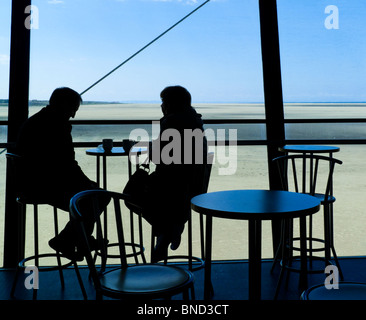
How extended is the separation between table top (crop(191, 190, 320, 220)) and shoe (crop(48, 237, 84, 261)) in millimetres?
1005

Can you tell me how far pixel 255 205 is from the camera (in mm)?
1787

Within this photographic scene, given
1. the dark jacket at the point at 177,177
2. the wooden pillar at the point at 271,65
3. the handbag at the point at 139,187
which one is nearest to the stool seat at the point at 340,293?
the dark jacket at the point at 177,177

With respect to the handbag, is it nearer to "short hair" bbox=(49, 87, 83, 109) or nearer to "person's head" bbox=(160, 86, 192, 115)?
"person's head" bbox=(160, 86, 192, 115)

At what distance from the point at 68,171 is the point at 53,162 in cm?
11

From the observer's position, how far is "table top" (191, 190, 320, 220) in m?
1.66

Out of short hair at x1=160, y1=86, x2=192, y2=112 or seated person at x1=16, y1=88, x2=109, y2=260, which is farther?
short hair at x1=160, y1=86, x2=192, y2=112

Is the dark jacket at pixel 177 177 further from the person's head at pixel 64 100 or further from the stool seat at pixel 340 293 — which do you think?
the stool seat at pixel 340 293

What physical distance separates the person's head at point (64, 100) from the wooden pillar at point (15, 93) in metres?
0.76

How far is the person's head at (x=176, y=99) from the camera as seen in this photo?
108 inches

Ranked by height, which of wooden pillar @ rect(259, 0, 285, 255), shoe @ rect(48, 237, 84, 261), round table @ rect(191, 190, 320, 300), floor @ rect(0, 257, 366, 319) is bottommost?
floor @ rect(0, 257, 366, 319)

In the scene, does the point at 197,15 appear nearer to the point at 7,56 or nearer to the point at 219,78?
the point at 219,78

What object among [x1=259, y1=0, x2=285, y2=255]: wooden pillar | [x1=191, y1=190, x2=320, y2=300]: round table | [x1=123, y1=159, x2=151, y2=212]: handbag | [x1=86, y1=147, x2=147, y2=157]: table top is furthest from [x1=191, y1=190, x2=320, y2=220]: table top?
[x1=259, y1=0, x2=285, y2=255]: wooden pillar

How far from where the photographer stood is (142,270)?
1.81 meters
